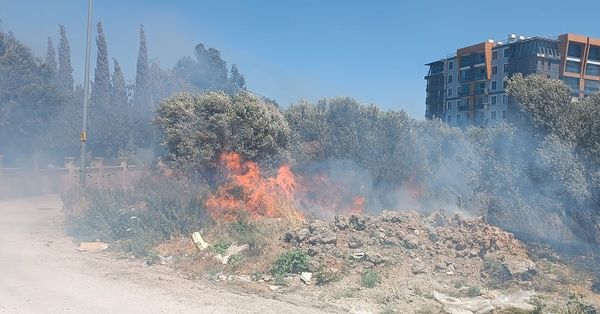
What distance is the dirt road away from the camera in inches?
328

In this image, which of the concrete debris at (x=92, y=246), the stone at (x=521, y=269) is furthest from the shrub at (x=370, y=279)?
the concrete debris at (x=92, y=246)

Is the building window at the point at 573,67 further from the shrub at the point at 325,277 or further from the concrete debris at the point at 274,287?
the concrete debris at the point at 274,287

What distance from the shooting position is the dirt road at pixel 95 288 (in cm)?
833

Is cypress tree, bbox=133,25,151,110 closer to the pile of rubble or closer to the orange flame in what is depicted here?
the orange flame

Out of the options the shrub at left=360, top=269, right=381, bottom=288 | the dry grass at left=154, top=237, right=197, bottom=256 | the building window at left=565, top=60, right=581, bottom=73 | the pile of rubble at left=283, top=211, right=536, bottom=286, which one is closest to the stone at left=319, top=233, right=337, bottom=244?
the pile of rubble at left=283, top=211, right=536, bottom=286

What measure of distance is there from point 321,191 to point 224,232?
5833mm

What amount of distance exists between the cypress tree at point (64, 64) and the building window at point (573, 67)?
53963mm

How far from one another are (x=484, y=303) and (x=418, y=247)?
299 centimetres

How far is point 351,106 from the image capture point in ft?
65.9

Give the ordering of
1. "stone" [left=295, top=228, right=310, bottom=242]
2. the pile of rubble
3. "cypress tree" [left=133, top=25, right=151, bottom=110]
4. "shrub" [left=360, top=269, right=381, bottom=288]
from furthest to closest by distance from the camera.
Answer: "cypress tree" [left=133, top=25, right=151, bottom=110] < "stone" [left=295, top=228, right=310, bottom=242] < the pile of rubble < "shrub" [left=360, top=269, right=381, bottom=288]

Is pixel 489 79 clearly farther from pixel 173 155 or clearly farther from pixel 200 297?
pixel 200 297

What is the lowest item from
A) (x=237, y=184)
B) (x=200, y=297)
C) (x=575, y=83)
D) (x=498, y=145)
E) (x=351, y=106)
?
(x=200, y=297)

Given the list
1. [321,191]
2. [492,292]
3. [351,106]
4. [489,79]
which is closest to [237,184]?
[321,191]

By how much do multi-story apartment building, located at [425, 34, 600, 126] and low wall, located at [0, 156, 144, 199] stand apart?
117 feet
